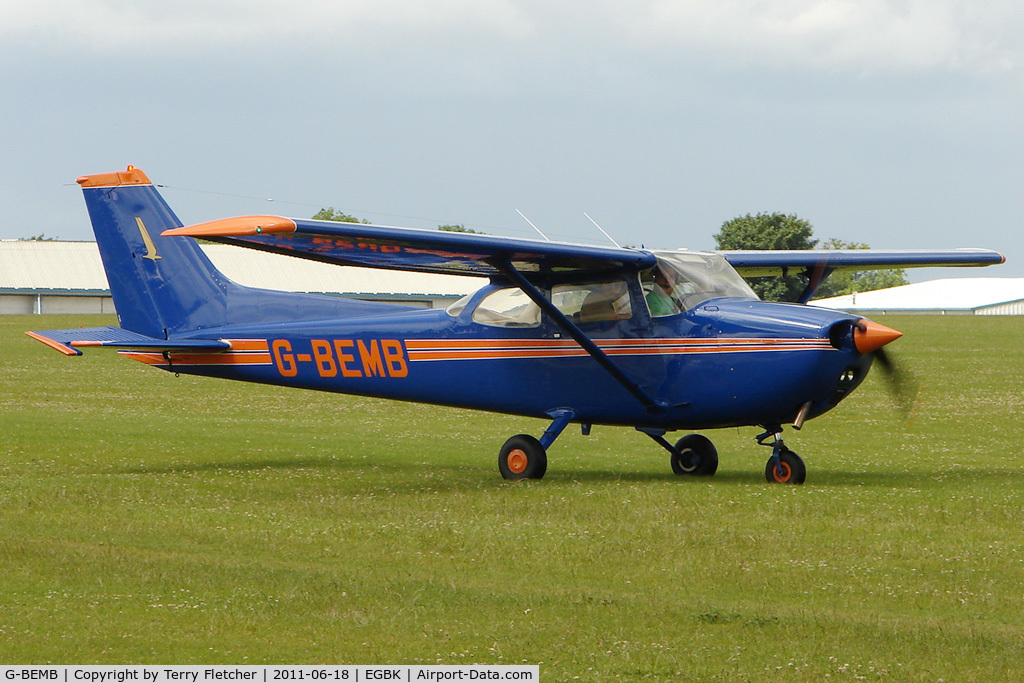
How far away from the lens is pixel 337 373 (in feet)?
47.3

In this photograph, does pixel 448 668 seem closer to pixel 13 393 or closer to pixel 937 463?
pixel 937 463

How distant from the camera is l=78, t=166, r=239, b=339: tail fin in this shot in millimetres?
15328

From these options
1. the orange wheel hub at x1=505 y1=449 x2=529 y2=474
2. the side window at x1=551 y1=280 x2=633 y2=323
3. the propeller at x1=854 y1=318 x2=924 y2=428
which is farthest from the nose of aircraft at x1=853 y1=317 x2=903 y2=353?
the orange wheel hub at x1=505 y1=449 x2=529 y2=474

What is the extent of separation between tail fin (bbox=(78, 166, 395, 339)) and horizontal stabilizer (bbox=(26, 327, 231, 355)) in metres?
0.33

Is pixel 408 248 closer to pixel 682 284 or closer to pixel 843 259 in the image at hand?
pixel 682 284

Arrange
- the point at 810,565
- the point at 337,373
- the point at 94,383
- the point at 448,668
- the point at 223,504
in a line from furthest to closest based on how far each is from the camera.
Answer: the point at 94,383
the point at 337,373
the point at 223,504
the point at 810,565
the point at 448,668

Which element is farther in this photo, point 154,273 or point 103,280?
point 103,280

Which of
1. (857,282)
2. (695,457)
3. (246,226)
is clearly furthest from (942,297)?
(246,226)

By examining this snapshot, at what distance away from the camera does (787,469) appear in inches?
499

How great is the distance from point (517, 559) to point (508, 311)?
16.8 ft

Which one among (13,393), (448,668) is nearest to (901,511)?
(448,668)

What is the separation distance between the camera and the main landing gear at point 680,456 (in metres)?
12.7

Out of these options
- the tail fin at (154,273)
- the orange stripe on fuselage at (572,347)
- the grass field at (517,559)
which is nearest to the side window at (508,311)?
the orange stripe on fuselage at (572,347)

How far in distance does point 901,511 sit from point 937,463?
4490 mm
